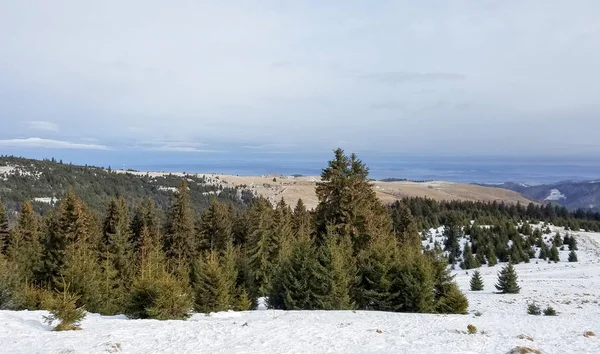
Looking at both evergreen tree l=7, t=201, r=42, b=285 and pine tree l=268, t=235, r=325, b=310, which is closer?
pine tree l=268, t=235, r=325, b=310

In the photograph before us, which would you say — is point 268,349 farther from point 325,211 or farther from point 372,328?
point 325,211

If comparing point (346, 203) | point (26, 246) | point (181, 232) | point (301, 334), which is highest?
point (346, 203)

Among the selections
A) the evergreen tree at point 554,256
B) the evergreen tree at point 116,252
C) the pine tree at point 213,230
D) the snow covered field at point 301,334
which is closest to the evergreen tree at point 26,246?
the evergreen tree at point 116,252

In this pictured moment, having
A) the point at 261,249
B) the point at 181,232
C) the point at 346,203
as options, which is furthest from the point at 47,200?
the point at 346,203

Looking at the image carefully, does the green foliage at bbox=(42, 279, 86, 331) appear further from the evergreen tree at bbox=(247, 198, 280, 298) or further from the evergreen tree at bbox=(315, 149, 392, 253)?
the evergreen tree at bbox=(247, 198, 280, 298)

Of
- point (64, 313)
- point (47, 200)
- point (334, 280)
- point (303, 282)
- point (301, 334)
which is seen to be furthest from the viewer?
point (47, 200)

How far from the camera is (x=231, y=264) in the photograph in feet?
85.1

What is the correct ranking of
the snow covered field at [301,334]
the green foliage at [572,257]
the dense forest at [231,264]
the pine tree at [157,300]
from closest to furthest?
the snow covered field at [301,334] < the pine tree at [157,300] < the dense forest at [231,264] < the green foliage at [572,257]

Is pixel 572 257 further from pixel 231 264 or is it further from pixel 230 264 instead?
pixel 230 264

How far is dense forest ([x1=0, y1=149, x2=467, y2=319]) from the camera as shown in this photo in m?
18.3

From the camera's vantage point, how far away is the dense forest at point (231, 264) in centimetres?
1830

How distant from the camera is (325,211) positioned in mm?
28453

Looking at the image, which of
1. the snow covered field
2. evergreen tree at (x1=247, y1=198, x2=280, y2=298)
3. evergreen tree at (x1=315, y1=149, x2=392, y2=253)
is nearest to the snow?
evergreen tree at (x1=247, y1=198, x2=280, y2=298)

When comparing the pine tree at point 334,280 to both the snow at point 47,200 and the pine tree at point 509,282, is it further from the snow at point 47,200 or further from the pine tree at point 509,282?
the snow at point 47,200
